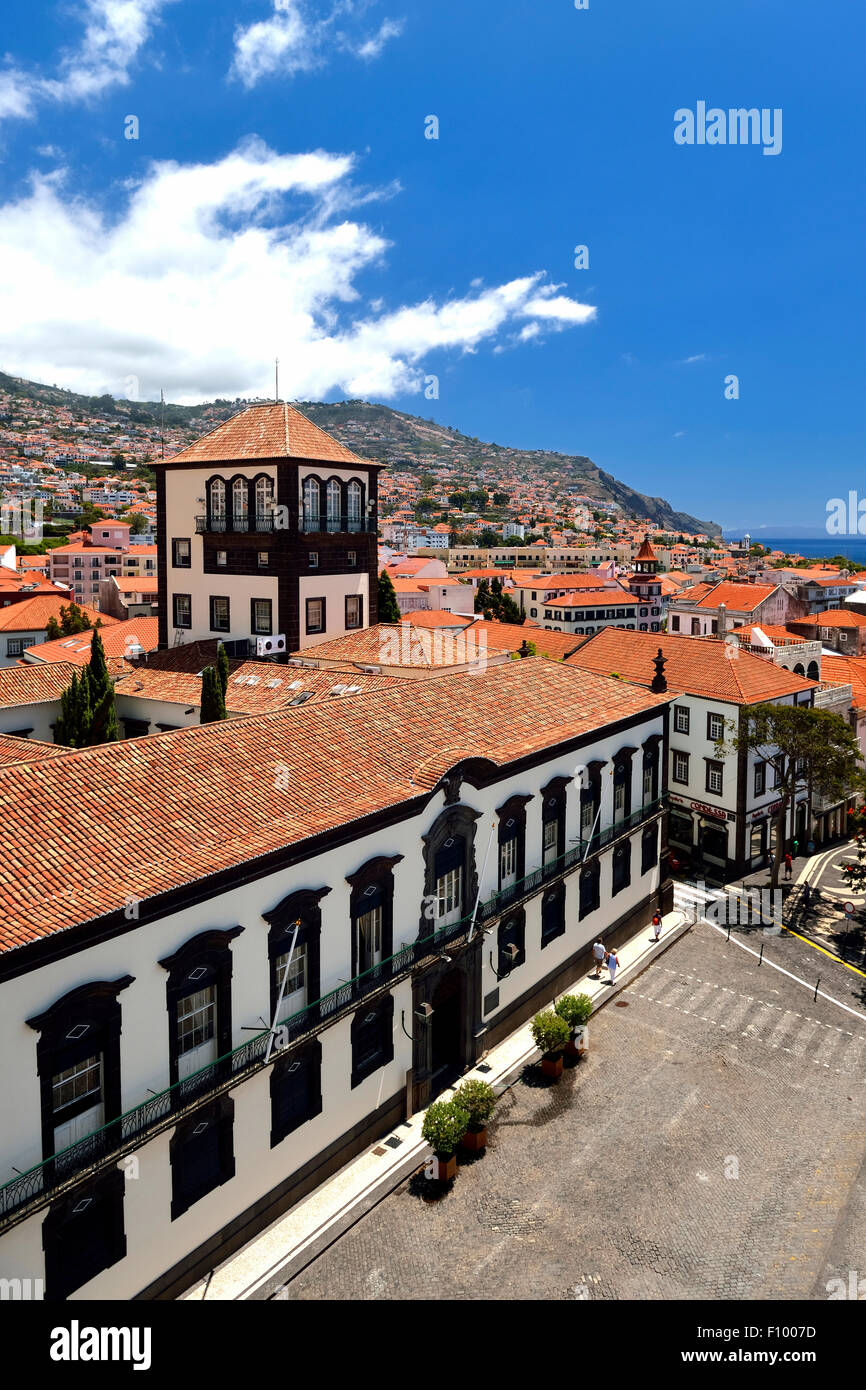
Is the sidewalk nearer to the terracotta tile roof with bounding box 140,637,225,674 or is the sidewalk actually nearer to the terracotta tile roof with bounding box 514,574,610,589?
the terracotta tile roof with bounding box 140,637,225,674

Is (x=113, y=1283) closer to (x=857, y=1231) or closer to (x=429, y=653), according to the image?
(x=857, y=1231)

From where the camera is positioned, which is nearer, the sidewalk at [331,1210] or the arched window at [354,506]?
the sidewalk at [331,1210]

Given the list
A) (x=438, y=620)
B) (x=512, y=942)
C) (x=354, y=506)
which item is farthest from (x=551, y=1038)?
(x=438, y=620)

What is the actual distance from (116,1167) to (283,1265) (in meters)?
5.50

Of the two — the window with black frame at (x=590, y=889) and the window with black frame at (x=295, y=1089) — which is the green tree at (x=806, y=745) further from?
the window with black frame at (x=295, y=1089)

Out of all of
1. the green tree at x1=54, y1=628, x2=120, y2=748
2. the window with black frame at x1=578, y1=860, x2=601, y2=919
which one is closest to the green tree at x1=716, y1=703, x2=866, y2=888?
the window with black frame at x1=578, y1=860, x2=601, y2=919

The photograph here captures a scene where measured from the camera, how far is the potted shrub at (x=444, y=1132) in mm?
21859

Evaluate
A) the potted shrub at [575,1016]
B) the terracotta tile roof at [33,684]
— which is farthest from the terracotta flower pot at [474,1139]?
the terracotta tile roof at [33,684]

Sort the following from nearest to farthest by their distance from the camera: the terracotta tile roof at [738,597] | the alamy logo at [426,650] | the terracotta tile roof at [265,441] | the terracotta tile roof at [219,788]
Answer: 1. the terracotta tile roof at [219,788]
2. the alamy logo at [426,650]
3. the terracotta tile roof at [265,441]
4. the terracotta tile roof at [738,597]

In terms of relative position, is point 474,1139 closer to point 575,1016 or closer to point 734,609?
point 575,1016

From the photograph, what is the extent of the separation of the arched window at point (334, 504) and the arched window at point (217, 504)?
17.6 ft

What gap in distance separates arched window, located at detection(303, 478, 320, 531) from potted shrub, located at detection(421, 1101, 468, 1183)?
93.1 ft

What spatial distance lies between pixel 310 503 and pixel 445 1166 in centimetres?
3035
